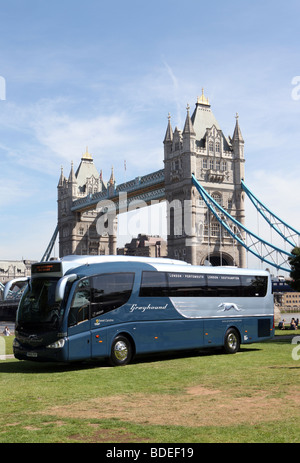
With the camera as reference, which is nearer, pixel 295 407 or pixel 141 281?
pixel 295 407

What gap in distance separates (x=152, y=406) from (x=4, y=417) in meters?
2.35

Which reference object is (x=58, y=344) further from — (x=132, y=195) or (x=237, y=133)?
(x=132, y=195)

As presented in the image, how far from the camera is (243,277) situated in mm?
20484

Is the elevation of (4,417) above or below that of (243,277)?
below

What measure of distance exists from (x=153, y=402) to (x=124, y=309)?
6.32m

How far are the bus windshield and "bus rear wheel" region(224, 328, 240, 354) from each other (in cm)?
702

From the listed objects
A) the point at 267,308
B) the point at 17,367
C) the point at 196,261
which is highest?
the point at 196,261

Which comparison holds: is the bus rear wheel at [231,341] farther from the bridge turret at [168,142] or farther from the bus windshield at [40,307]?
the bridge turret at [168,142]

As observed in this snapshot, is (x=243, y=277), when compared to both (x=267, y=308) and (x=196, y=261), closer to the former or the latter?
(x=267, y=308)

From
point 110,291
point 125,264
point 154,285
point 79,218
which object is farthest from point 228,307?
point 79,218

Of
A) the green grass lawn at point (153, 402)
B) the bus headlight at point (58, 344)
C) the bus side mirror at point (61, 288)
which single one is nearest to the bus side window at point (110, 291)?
the bus side mirror at point (61, 288)

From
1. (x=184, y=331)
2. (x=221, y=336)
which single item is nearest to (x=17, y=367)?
(x=184, y=331)

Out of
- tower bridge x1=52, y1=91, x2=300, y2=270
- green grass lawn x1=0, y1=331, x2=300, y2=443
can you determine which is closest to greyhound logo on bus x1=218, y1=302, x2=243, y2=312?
green grass lawn x1=0, y1=331, x2=300, y2=443

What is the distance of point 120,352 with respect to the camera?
52.2ft
